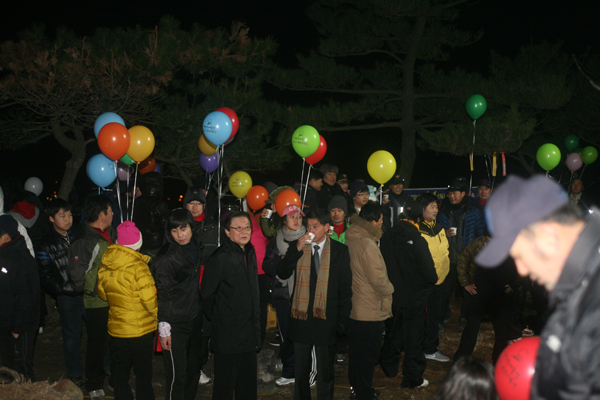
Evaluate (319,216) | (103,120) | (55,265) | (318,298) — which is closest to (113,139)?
(103,120)

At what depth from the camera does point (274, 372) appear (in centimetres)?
448

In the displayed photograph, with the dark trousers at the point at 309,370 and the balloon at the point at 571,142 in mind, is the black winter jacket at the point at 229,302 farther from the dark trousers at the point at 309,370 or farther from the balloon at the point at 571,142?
the balloon at the point at 571,142

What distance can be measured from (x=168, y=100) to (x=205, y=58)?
106cm

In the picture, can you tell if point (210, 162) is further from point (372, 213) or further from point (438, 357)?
point (438, 357)

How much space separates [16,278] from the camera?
143 inches

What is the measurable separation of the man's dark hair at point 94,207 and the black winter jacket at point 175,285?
3.02 feet

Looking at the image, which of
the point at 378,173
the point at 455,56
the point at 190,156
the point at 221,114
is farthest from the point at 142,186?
the point at 455,56

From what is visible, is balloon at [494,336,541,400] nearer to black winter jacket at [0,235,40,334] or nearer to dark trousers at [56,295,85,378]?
black winter jacket at [0,235,40,334]

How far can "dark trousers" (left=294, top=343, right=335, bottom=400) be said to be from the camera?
352 centimetres

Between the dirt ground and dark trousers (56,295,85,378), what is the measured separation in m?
0.17

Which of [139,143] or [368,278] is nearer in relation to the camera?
[368,278]

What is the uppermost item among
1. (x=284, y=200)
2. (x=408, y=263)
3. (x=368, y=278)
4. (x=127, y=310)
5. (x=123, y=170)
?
(x=123, y=170)

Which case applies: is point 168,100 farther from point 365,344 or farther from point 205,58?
point 365,344

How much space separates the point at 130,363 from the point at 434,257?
3.15 metres
